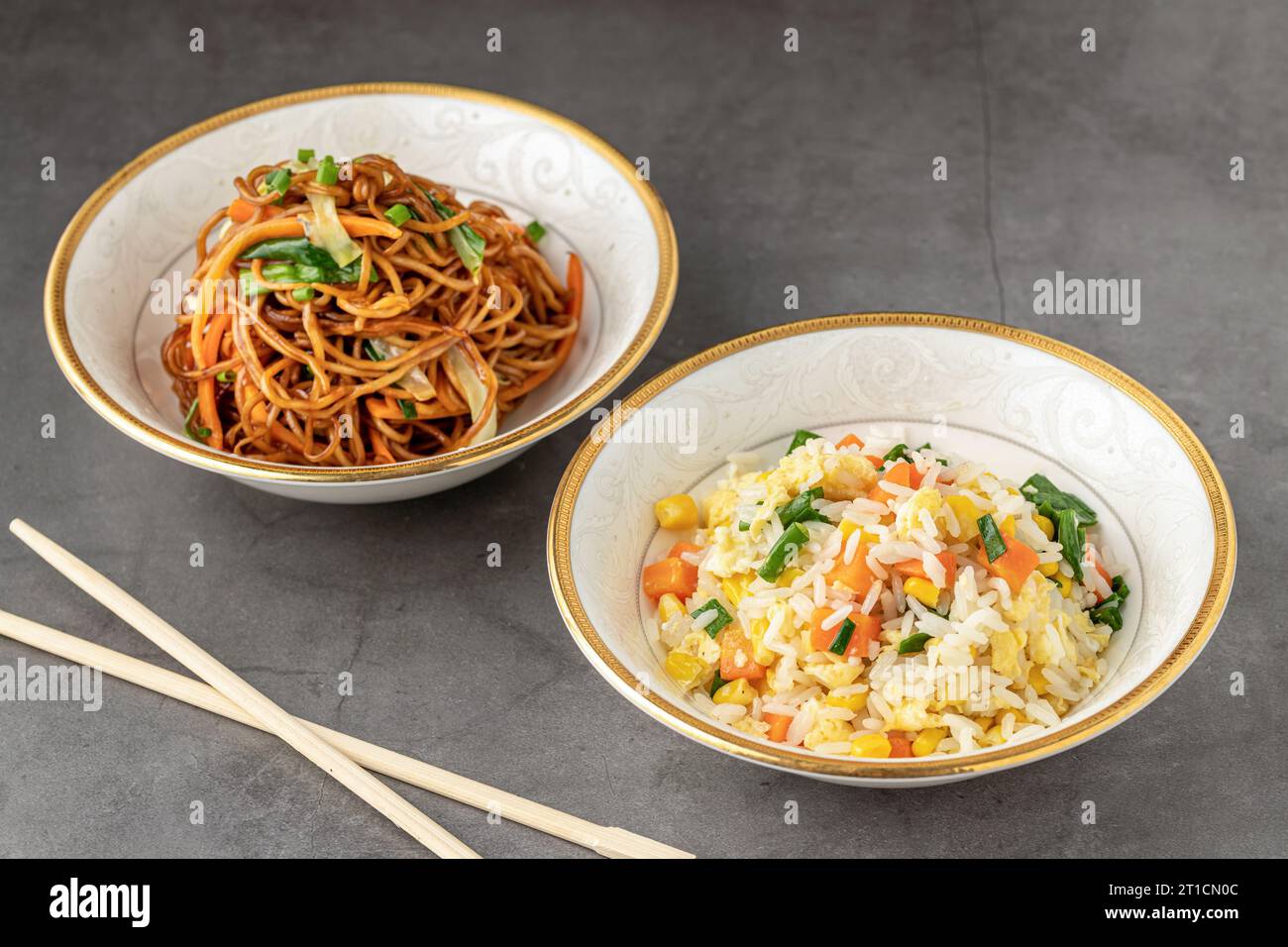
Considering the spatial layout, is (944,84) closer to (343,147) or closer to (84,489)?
(343,147)

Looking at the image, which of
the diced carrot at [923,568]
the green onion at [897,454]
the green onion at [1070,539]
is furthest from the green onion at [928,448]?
the diced carrot at [923,568]

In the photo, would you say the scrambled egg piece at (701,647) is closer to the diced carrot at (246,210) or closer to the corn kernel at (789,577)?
the corn kernel at (789,577)

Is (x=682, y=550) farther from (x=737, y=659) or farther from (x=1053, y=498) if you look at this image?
(x=1053, y=498)

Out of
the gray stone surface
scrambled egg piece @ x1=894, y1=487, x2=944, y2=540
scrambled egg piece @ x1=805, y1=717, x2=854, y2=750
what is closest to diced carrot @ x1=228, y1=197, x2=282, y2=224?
the gray stone surface

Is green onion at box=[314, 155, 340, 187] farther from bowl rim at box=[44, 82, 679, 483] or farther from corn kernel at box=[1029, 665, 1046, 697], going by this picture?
corn kernel at box=[1029, 665, 1046, 697]

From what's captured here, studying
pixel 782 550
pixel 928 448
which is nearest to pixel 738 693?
pixel 782 550

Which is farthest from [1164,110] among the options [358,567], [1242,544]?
[358,567]
